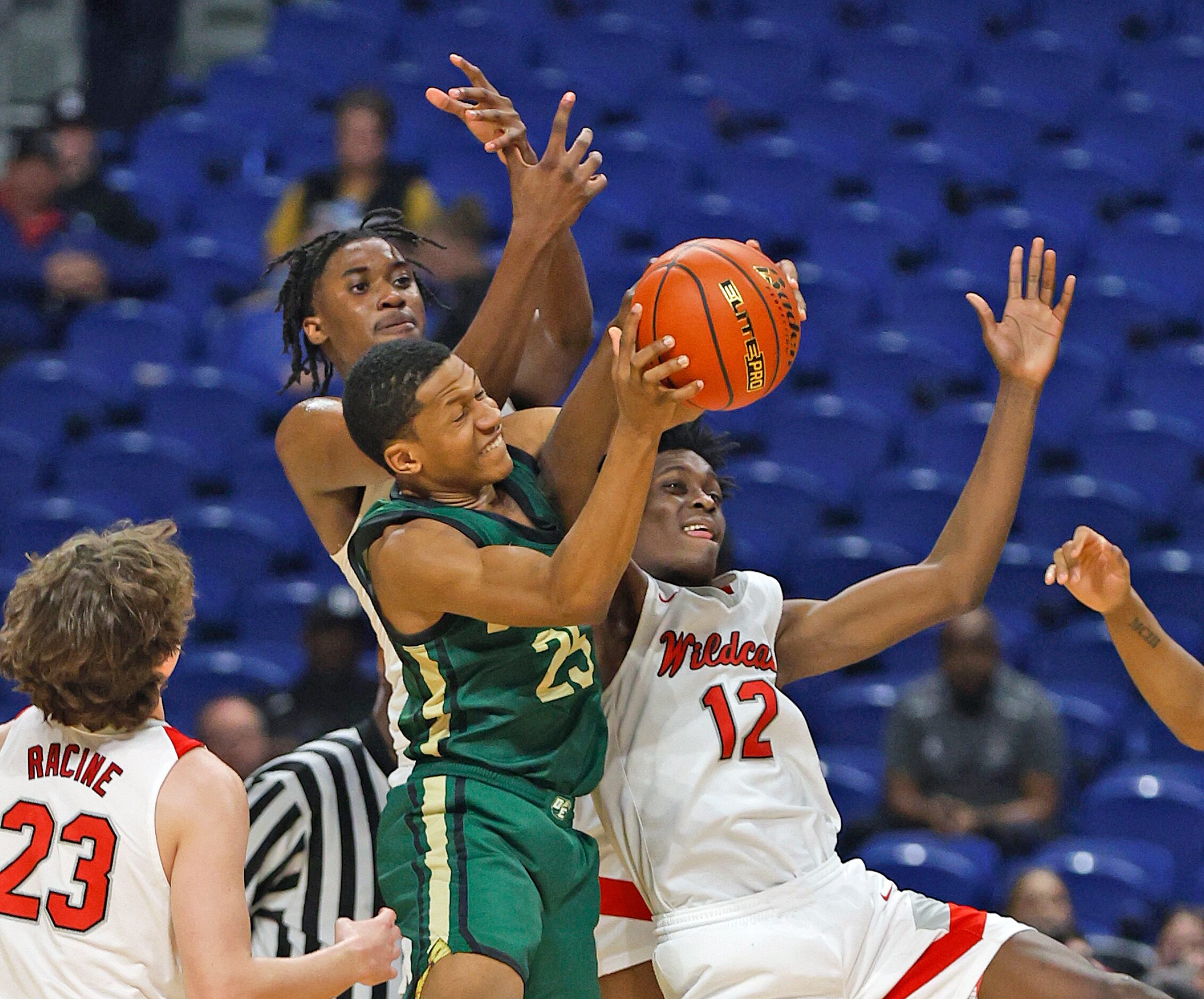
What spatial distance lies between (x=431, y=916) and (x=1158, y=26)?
9.32 m

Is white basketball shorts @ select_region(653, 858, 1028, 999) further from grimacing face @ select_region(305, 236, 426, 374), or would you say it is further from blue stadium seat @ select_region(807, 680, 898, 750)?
blue stadium seat @ select_region(807, 680, 898, 750)

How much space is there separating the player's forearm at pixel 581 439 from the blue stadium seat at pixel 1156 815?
3.44 meters

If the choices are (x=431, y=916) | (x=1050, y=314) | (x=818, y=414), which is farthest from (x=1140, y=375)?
(x=431, y=916)

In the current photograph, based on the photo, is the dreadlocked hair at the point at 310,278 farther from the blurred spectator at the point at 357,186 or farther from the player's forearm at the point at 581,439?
the blurred spectator at the point at 357,186

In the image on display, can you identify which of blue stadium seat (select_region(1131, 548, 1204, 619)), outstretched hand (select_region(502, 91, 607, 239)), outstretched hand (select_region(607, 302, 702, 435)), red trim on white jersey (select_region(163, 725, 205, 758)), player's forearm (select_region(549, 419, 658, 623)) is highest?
outstretched hand (select_region(502, 91, 607, 239))

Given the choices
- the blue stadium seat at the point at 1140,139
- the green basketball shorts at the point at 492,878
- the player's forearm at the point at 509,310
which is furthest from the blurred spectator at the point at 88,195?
the green basketball shorts at the point at 492,878

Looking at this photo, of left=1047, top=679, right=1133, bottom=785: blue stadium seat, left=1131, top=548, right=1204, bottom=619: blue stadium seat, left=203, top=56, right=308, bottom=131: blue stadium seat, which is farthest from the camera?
left=203, top=56, right=308, bottom=131: blue stadium seat

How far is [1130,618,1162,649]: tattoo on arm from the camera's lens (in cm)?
358

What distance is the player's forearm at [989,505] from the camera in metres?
3.70

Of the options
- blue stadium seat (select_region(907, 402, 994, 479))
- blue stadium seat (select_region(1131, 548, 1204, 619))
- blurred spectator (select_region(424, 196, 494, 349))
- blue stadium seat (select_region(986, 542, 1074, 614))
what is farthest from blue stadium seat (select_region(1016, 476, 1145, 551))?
blurred spectator (select_region(424, 196, 494, 349))

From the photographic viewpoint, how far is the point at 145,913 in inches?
115

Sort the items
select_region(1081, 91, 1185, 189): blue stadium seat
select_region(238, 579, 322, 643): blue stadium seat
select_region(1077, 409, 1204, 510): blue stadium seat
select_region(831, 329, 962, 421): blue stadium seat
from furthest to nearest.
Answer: select_region(1081, 91, 1185, 189): blue stadium seat, select_region(831, 329, 962, 421): blue stadium seat, select_region(1077, 409, 1204, 510): blue stadium seat, select_region(238, 579, 322, 643): blue stadium seat

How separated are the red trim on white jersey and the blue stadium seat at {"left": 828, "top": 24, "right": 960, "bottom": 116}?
8.30m

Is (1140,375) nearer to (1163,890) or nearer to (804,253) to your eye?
(804,253)
